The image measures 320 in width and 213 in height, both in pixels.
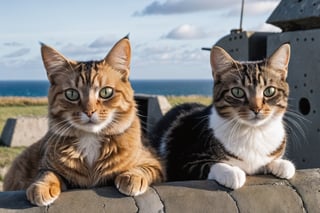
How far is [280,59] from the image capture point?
3031 millimetres

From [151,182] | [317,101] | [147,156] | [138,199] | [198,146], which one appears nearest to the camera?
[138,199]

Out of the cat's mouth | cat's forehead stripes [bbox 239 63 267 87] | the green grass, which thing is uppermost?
cat's forehead stripes [bbox 239 63 267 87]

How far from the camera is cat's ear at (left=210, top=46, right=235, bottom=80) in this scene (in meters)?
3.05

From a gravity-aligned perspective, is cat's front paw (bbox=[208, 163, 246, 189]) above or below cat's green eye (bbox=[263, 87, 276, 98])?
below

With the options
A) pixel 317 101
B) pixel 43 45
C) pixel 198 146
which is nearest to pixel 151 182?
pixel 198 146

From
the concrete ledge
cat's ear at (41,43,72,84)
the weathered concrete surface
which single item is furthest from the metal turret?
the weathered concrete surface

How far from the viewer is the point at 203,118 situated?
341cm

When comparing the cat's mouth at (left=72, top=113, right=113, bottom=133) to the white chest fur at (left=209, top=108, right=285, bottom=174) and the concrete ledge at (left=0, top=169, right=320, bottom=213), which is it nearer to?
the concrete ledge at (left=0, top=169, right=320, bottom=213)

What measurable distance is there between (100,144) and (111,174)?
163mm

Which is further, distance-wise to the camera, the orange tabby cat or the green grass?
the green grass

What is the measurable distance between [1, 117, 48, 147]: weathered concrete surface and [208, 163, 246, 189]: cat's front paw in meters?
7.07

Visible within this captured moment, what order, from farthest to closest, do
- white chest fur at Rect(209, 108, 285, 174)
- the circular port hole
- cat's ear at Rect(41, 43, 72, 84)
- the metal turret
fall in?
the circular port hole < the metal turret < white chest fur at Rect(209, 108, 285, 174) < cat's ear at Rect(41, 43, 72, 84)

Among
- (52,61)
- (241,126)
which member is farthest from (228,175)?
(52,61)

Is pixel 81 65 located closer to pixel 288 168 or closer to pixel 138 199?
pixel 138 199
